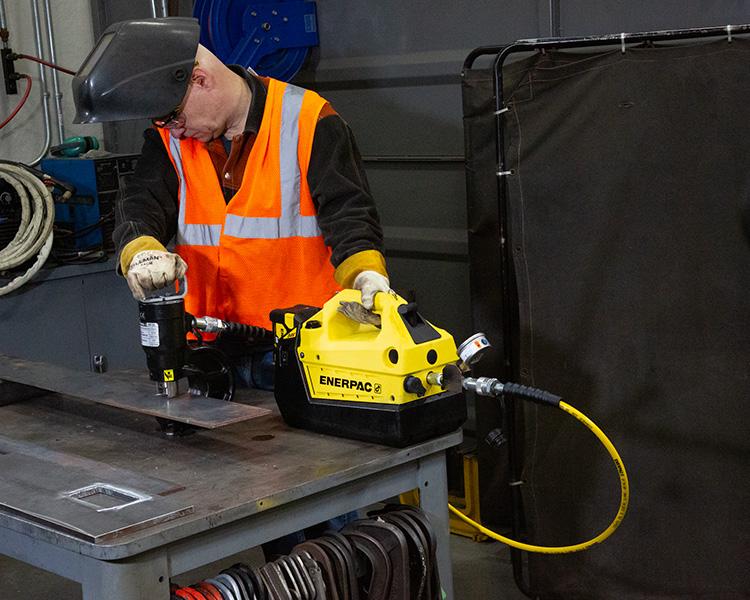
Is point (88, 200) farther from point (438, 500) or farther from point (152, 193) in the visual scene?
point (438, 500)

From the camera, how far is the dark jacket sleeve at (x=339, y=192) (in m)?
2.14

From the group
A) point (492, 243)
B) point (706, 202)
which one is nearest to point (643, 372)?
point (706, 202)

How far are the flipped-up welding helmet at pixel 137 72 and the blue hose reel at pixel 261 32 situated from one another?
1.53 metres

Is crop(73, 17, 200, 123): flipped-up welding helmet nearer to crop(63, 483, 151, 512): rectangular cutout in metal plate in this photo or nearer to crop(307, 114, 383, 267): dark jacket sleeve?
crop(307, 114, 383, 267): dark jacket sleeve

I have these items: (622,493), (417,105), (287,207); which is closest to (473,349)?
(622,493)

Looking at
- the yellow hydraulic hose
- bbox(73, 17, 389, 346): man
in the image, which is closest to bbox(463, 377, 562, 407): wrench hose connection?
the yellow hydraulic hose

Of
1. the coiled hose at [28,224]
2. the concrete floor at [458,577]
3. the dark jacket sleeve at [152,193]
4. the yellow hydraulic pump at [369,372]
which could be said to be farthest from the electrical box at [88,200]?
the yellow hydraulic pump at [369,372]

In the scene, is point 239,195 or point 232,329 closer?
point 232,329

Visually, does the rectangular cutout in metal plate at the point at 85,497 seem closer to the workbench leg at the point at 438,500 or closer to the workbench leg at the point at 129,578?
the workbench leg at the point at 129,578

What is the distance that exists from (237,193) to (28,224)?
151 cm

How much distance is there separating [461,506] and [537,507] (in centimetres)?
61

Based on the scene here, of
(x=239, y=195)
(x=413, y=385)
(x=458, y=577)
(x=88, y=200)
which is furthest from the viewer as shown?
(x=88, y=200)

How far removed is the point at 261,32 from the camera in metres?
3.59

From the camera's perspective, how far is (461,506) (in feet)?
11.2
